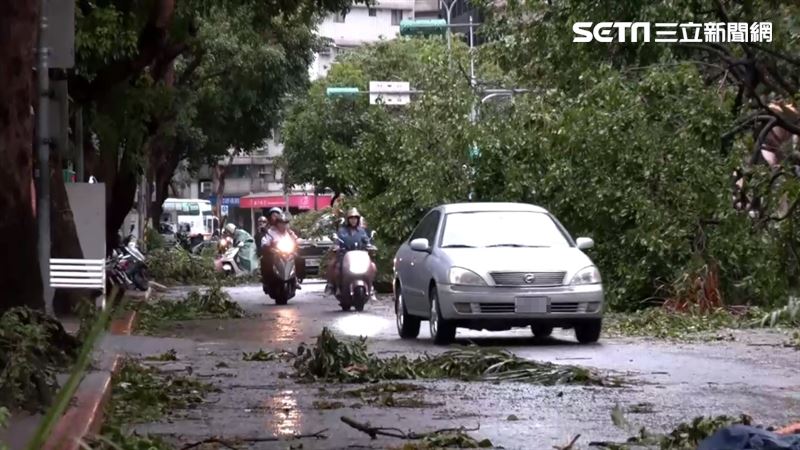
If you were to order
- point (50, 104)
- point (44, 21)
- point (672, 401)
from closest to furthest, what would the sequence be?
1. point (672, 401)
2. point (44, 21)
3. point (50, 104)

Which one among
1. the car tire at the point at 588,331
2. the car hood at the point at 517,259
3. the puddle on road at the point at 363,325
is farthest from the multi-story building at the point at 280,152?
the car tire at the point at 588,331

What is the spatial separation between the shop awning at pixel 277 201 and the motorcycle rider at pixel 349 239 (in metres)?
71.8

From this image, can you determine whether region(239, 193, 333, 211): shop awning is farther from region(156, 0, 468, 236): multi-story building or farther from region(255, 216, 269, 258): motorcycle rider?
region(255, 216, 269, 258): motorcycle rider

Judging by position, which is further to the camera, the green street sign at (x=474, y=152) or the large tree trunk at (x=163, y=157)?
the large tree trunk at (x=163, y=157)

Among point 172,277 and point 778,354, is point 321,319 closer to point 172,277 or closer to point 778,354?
point 778,354

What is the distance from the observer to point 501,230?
16.5 m

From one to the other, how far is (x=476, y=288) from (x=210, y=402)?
5369 mm

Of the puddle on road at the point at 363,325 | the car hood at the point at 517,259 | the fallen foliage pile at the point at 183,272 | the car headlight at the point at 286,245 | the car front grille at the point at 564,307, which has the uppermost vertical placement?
the car hood at the point at 517,259

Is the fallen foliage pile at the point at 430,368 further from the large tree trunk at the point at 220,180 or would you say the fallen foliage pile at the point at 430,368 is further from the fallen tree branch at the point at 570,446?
the large tree trunk at the point at 220,180

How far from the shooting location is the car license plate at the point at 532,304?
49.5 feet

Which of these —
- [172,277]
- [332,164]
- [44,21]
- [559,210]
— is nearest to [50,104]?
[44,21]

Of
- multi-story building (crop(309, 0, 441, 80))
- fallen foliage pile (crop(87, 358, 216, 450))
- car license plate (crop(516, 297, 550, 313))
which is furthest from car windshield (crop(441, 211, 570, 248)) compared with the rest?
multi-story building (crop(309, 0, 441, 80))

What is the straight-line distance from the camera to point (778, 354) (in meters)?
14.0

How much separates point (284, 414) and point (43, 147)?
5.78 metres
